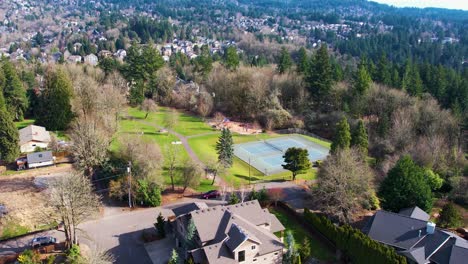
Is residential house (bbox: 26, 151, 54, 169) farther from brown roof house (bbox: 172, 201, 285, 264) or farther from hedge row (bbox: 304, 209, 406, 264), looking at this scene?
hedge row (bbox: 304, 209, 406, 264)

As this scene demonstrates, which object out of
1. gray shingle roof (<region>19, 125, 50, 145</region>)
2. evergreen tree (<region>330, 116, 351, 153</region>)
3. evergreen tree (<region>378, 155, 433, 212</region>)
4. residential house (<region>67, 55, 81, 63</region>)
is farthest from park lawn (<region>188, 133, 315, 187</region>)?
residential house (<region>67, 55, 81, 63</region>)

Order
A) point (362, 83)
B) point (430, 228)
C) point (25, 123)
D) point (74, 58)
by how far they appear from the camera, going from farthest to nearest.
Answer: point (74, 58)
point (362, 83)
point (25, 123)
point (430, 228)

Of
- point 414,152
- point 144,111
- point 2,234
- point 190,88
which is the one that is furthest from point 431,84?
point 2,234

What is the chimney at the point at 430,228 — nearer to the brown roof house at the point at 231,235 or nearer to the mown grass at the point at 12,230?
the brown roof house at the point at 231,235

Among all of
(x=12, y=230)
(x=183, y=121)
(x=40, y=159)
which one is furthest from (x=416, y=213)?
(x=183, y=121)

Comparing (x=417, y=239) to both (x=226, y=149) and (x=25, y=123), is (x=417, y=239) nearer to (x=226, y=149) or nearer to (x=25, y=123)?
(x=226, y=149)
